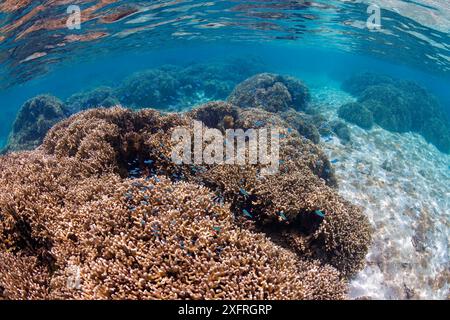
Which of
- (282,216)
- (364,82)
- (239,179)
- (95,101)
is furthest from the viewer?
(364,82)

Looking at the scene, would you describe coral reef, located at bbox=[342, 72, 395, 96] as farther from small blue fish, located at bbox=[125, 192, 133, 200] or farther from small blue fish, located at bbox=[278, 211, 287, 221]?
small blue fish, located at bbox=[125, 192, 133, 200]

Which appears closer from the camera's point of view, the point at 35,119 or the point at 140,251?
the point at 140,251

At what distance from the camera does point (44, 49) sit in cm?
2394

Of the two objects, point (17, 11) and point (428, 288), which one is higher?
point (17, 11)

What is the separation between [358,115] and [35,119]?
74.8 feet

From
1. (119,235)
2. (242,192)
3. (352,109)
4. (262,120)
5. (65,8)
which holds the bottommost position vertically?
(352,109)

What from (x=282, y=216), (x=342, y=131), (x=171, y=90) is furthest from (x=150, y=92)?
(x=282, y=216)

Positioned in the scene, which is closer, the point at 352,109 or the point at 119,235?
the point at 119,235

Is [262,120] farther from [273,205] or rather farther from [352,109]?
[352,109]

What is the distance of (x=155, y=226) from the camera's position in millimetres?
4348

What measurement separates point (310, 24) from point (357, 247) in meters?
26.2

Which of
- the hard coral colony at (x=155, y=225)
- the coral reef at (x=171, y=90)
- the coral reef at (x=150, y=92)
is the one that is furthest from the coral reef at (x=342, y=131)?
the coral reef at (x=150, y=92)

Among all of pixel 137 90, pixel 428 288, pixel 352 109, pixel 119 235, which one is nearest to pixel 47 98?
pixel 137 90

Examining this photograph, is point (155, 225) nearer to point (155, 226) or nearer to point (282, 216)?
point (155, 226)
